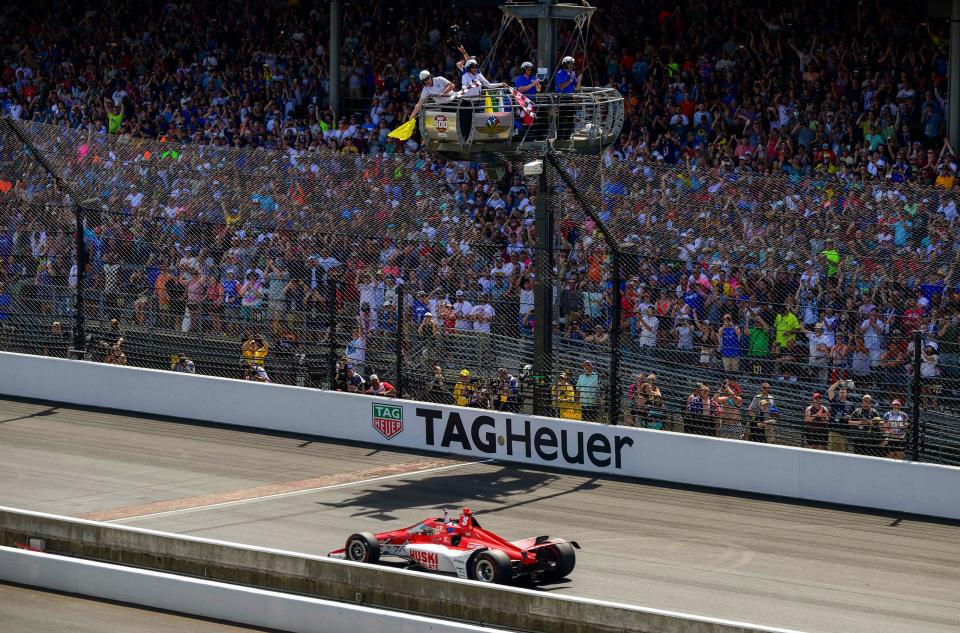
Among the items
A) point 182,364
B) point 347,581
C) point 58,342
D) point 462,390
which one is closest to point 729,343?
point 462,390

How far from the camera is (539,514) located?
17.1 meters

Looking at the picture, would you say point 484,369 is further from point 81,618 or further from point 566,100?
point 81,618

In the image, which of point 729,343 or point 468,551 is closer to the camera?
point 468,551

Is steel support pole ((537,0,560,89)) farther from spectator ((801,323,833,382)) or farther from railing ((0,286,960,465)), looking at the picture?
spectator ((801,323,833,382))

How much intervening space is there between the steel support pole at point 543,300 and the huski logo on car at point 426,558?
18.8 feet

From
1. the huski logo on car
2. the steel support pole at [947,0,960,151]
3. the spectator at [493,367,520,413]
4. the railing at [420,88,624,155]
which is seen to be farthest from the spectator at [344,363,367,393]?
the steel support pole at [947,0,960,151]

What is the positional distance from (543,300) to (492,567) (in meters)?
6.34

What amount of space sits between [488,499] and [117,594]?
5289mm

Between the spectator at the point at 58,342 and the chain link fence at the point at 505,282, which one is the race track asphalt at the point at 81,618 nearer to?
the chain link fence at the point at 505,282

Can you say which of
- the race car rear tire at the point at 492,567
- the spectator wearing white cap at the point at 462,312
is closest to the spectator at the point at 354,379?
the spectator wearing white cap at the point at 462,312

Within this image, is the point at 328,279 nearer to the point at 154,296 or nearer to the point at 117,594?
the point at 154,296

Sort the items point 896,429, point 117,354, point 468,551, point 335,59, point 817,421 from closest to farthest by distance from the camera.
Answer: point 468,551
point 896,429
point 817,421
point 117,354
point 335,59

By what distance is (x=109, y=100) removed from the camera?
35438 millimetres

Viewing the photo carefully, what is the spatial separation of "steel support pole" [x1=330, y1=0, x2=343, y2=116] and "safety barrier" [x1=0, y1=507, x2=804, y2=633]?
19144 mm
